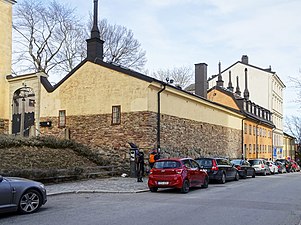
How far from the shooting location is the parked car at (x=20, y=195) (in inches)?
373

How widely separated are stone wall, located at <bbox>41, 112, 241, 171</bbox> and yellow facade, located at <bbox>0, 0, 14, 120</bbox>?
310 centimetres

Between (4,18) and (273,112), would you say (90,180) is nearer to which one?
(4,18)

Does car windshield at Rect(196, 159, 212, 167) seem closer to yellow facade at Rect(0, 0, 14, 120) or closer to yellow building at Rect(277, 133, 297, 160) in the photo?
yellow facade at Rect(0, 0, 14, 120)

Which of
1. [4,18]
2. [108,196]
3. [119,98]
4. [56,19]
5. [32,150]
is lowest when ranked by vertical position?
[108,196]

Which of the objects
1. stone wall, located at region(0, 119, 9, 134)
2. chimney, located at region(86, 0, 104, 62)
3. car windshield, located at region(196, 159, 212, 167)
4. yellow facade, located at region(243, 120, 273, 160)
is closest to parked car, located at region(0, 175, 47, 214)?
car windshield, located at region(196, 159, 212, 167)

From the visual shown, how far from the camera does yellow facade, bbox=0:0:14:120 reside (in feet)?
90.1

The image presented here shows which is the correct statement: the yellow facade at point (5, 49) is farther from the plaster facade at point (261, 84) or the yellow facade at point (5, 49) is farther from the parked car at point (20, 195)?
the plaster facade at point (261, 84)

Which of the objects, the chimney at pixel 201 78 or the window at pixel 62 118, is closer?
the window at pixel 62 118

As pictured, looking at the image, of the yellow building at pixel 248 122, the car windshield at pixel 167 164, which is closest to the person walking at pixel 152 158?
the car windshield at pixel 167 164

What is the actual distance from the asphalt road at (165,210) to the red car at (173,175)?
3.39 ft

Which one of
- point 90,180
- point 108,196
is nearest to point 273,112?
point 90,180

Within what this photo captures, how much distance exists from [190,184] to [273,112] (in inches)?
2161

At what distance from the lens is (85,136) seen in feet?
82.9

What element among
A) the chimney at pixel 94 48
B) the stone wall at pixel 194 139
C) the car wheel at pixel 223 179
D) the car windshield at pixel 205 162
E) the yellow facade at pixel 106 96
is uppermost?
the chimney at pixel 94 48
